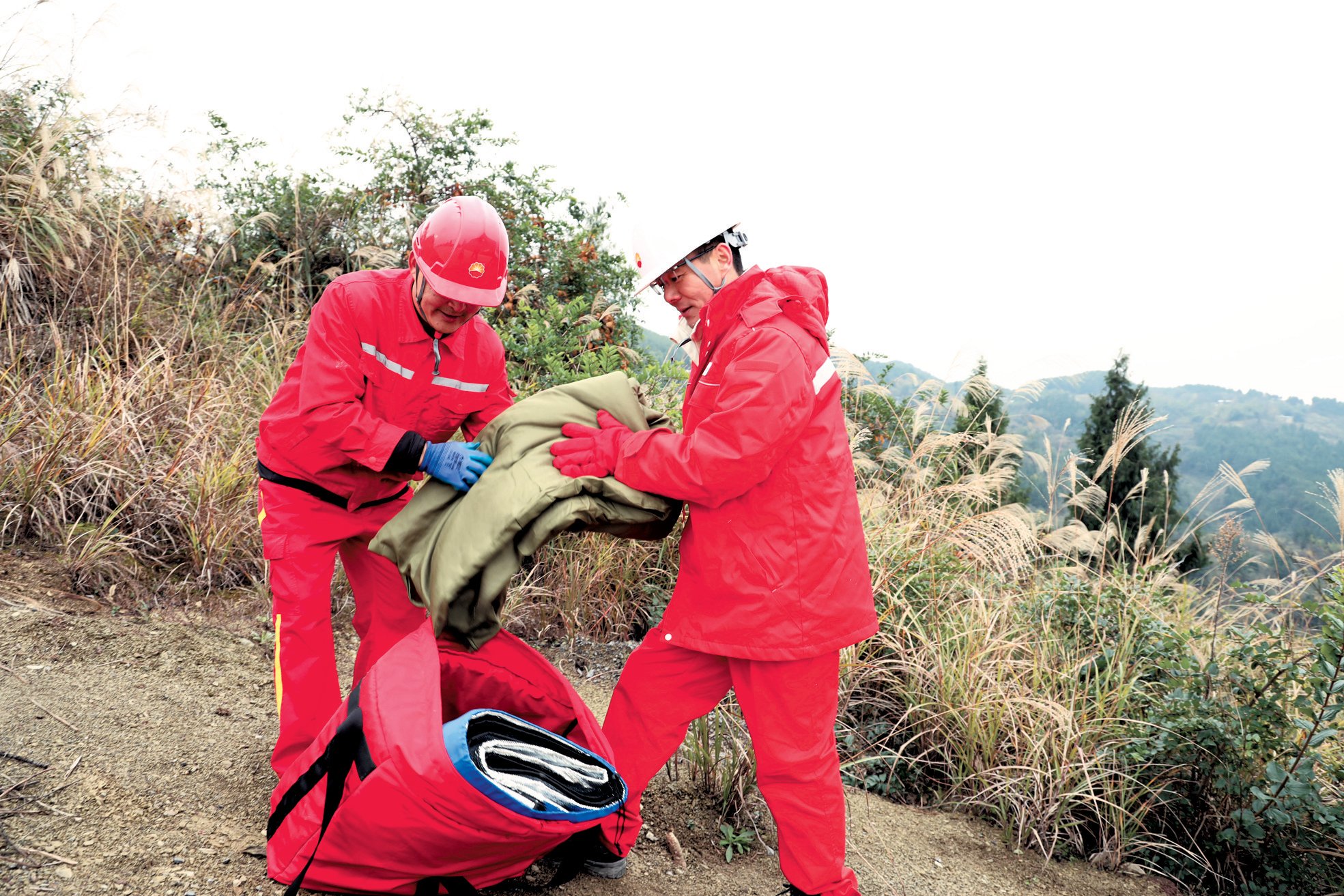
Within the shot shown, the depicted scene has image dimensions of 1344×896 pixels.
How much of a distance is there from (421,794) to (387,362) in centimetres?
139

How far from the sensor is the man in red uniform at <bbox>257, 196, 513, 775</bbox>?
243 centimetres

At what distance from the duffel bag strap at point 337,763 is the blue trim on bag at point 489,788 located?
19cm

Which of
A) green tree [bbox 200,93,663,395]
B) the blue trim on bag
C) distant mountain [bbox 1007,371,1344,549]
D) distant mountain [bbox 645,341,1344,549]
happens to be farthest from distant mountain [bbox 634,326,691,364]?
distant mountain [bbox 1007,371,1344,549]

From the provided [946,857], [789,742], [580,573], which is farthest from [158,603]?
[946,857]

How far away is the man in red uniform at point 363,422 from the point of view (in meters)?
2.43

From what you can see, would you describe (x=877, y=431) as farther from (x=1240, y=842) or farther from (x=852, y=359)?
(x=1240, y=842)

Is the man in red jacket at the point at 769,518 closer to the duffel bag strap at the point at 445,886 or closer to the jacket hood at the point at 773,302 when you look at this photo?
the jacket hood at the point at 773,302

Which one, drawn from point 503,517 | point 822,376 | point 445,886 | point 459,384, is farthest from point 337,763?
point 822,376

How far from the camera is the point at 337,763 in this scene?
6.25ft

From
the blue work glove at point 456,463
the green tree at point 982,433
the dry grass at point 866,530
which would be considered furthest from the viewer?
the green tree at point 982,433

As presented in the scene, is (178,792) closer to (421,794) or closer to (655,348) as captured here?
(421,794)

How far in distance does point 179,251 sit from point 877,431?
515cm

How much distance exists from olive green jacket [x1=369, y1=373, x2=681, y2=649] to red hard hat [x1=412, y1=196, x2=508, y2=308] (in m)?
0.39

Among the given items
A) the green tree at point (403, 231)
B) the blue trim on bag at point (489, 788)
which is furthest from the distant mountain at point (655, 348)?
the blue trim on bag at point (489, 788)
